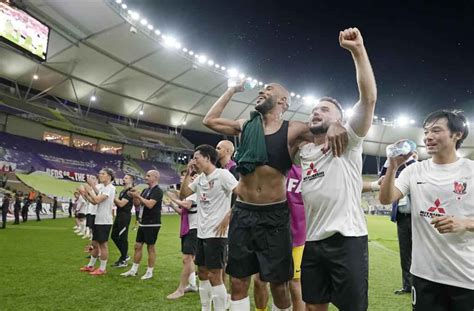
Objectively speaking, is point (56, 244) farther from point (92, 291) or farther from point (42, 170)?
point (42, 170)

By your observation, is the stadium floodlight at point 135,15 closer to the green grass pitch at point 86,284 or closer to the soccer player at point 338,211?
the green grass pitch at point 86,284

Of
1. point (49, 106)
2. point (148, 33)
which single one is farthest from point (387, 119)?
point (49, 106)

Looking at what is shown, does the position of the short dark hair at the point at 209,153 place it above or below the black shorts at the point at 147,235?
above

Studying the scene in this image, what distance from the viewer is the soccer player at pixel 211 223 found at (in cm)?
423

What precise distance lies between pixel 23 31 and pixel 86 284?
49.2 ft

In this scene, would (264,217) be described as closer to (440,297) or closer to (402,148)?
(402,148)

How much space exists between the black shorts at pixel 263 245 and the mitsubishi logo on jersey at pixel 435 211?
115 centimetres

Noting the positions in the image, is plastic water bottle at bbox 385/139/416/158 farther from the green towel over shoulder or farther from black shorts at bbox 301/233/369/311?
the green towel over shoulder

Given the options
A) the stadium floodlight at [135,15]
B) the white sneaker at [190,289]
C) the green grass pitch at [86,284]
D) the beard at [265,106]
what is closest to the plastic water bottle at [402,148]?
the beard at [265,106]

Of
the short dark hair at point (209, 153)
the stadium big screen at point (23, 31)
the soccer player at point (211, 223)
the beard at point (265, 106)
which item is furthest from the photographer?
the stadium big screen at point (23, 31)

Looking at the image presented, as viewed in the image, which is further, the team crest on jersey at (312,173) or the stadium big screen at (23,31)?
the stadium big screen at (23,31)

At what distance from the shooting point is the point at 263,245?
3.18m

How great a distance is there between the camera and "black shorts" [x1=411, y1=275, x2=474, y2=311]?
2495 mm

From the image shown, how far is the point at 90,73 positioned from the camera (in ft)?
85.0
